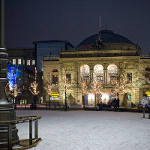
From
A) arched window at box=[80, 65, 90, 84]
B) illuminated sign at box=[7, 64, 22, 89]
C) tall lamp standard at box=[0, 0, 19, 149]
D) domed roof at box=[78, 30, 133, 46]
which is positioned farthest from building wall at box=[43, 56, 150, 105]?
tall lamp standard at box=[0, 0, 19, 149]

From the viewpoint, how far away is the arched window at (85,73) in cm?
6432

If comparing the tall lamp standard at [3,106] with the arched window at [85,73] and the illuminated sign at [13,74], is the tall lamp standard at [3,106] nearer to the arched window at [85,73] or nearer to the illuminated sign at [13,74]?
the arched window at [85,73]

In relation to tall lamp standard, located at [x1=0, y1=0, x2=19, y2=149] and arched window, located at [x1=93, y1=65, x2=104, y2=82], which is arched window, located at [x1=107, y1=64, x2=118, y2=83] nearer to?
arched window, located at [x1=93, y1=65, x2=104, y2=82]

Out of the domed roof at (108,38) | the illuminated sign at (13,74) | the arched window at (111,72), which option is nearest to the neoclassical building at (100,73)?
the arched window at (111,72)

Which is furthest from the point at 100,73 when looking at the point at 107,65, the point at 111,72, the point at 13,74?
the point at 13,74

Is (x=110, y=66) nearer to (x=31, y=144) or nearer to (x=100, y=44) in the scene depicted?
(x=100, y=44)

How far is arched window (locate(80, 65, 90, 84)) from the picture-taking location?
6432cm

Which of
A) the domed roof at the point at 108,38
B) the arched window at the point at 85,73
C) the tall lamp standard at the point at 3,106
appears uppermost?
the domed roof at the point at 108,38

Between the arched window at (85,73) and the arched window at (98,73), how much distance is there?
1842mm

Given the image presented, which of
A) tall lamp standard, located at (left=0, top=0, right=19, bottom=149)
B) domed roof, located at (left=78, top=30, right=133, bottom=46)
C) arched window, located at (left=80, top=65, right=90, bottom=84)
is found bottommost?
tall lamp standard, located at (left=0, top=0, right=19, bottom=149)

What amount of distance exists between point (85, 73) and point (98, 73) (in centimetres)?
388

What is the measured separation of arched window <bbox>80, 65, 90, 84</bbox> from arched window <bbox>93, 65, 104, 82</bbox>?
184 cm

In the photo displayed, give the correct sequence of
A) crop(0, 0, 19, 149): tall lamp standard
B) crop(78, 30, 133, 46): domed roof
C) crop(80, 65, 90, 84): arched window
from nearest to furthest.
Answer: crop(0, 0, 19, 149): tall lamp standard, crop(80, 65, 90, 84): arched window, crop(78, 30, 133, 46): domed roof

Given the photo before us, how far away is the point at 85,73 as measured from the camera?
65.7m
